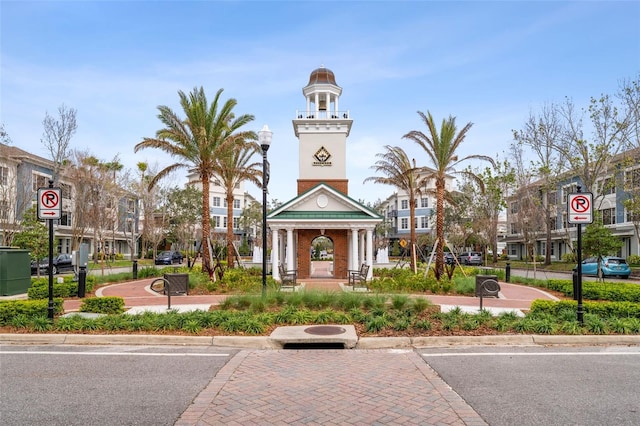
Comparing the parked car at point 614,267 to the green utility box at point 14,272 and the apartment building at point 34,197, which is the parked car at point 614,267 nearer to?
the green utility box at point 14,272

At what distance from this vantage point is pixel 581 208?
10586 mm

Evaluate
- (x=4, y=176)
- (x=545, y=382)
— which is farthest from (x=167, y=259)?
(x=545, y=382)

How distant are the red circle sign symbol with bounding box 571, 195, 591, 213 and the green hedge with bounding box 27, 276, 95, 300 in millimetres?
15367

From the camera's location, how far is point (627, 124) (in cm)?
2925

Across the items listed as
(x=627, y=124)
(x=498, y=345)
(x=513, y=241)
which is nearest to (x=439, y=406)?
(x=498, y=345)

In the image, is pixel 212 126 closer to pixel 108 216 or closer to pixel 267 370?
pixel 267 370

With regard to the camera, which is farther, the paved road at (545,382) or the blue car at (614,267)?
the blue car at (614,267)

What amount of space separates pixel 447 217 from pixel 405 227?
909 inches

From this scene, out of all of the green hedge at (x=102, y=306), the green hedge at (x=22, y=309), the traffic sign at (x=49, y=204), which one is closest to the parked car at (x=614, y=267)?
the green hedge at (x=102, y=306)

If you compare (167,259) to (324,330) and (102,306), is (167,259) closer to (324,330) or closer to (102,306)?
(102,306)

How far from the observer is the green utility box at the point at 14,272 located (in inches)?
641

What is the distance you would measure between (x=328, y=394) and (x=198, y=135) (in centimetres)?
1938

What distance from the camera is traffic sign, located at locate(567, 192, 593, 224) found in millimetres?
10531

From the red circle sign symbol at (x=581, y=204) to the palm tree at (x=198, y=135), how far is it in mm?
16458
